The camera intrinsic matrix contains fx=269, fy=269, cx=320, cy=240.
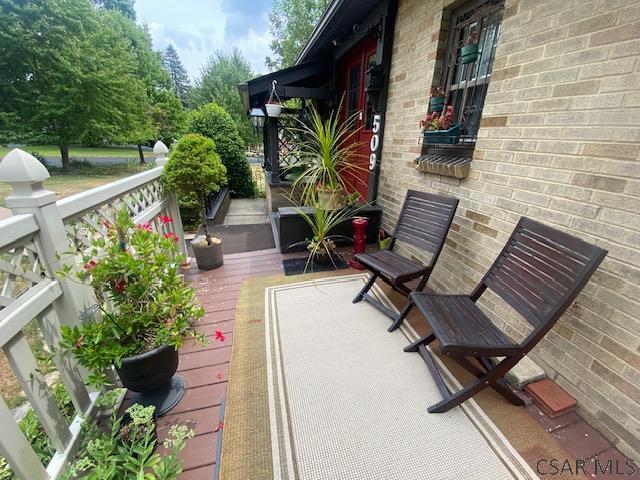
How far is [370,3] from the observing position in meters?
2.98

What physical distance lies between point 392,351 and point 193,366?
130 cm

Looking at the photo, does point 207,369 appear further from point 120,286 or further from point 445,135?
point 445,135

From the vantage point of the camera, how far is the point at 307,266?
9.76ft

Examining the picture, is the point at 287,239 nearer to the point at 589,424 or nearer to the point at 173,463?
the point at 173,463

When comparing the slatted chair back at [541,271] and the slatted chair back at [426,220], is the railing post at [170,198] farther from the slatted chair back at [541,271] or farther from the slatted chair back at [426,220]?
the slatted chair back at [541,271]

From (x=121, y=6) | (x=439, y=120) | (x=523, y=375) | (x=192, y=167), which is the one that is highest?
(x=121, y=6)

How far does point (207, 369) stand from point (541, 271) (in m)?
2.00

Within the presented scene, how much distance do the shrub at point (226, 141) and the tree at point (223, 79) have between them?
9.31m

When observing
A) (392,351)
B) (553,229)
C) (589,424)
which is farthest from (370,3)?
(589,424)

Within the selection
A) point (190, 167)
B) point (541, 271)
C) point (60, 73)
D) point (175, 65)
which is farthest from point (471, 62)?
point (175, 65)

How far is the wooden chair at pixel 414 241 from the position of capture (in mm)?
1994

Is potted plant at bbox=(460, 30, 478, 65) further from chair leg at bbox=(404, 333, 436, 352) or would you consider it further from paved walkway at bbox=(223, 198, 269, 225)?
paved walkway at bbox=(223, 198, 269, 225)

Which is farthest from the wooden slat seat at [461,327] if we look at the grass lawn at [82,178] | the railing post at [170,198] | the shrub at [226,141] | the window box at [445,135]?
the grass lawn at [82,178]

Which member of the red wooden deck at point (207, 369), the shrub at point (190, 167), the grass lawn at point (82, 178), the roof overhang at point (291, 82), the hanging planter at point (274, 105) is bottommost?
the grass lawn at point (82, 178)
